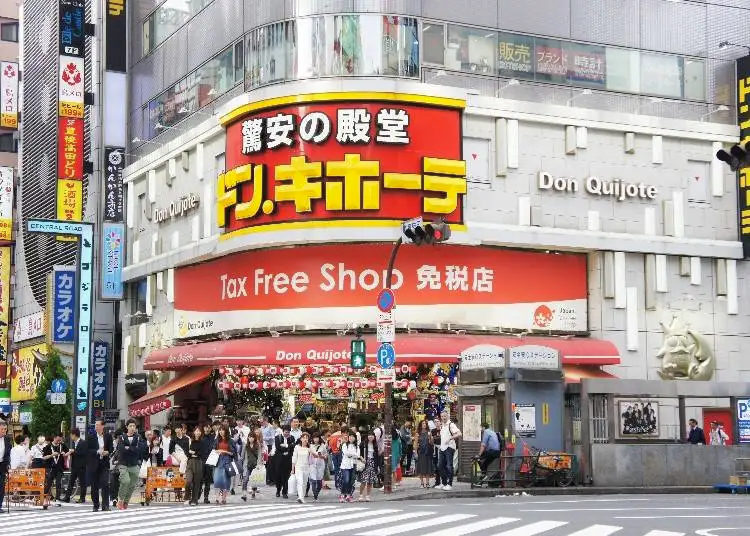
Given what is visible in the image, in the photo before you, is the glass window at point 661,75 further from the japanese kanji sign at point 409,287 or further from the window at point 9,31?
the window at point 9,31

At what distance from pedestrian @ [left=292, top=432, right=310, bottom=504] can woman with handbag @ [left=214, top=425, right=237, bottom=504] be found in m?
1.38

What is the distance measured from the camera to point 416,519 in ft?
68.3

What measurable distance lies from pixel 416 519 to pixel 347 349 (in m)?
15.7

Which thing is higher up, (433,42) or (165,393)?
(433,42)

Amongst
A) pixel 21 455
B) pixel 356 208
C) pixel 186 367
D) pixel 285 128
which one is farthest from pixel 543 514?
pixel 186 367

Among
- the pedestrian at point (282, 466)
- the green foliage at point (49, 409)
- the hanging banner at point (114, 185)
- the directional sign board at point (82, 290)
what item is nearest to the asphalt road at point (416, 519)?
the pedestrian at point (282, 466)

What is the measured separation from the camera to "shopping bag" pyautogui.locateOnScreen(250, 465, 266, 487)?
30.7 meters

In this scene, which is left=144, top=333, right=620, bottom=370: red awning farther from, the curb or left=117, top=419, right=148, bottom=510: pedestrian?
left=117, top=419, right=148, bottom=510: pedestrian

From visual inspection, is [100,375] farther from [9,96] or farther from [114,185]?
[9,96]

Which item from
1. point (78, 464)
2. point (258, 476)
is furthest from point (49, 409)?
point (78, 464)

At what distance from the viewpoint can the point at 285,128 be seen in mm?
37344

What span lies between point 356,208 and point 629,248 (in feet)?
31.6

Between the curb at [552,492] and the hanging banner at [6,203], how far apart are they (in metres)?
39.1

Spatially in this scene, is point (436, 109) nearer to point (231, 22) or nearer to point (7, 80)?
point (231, 22)
